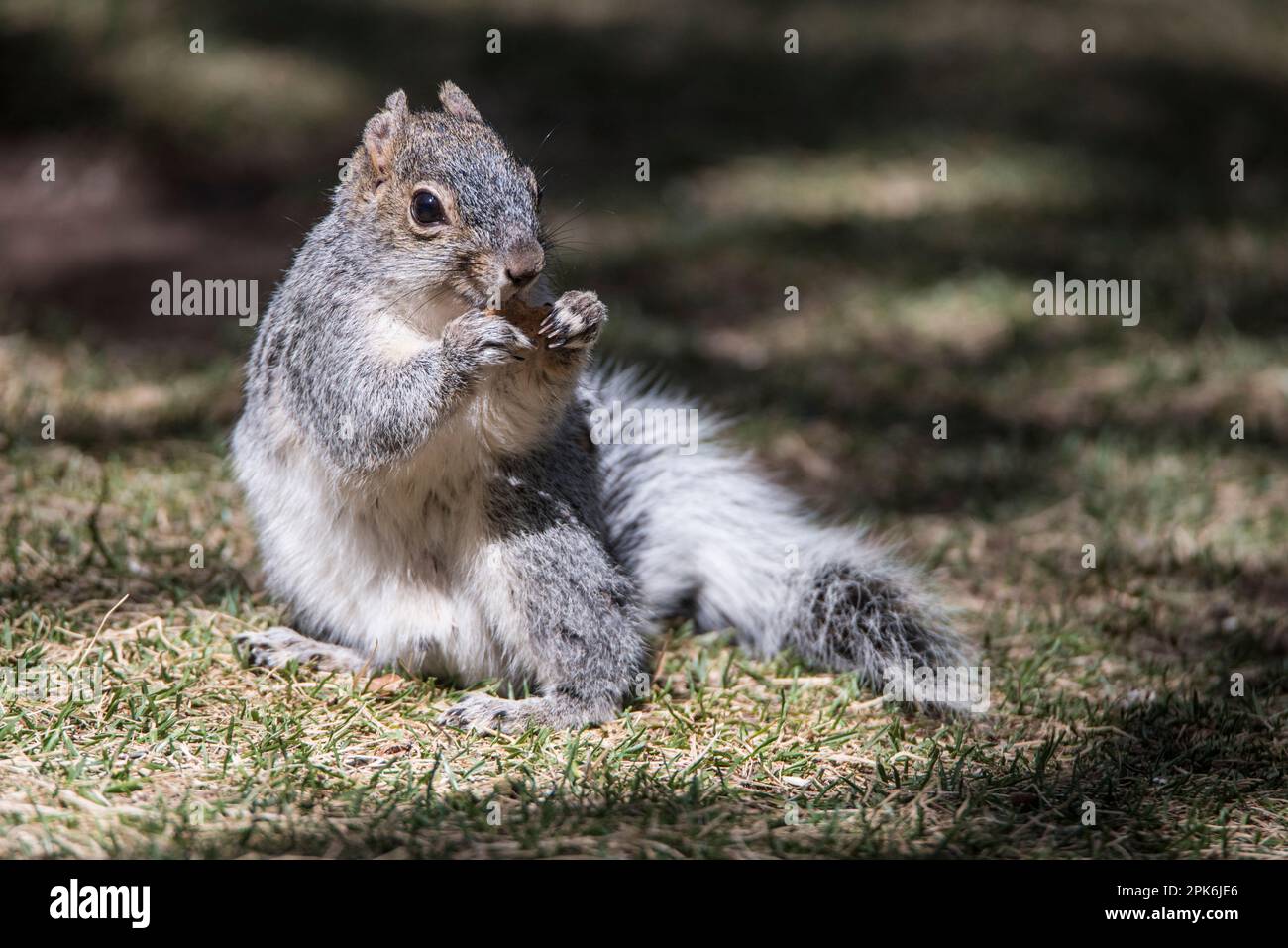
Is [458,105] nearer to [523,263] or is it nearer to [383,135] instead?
[383,135]

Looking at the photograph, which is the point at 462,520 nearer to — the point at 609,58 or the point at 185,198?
the point at 185,198

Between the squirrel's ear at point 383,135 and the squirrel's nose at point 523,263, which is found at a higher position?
the squirrel's ear at point 383,135

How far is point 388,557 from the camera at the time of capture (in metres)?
3.06

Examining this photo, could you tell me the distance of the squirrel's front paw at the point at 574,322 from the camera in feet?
9.20

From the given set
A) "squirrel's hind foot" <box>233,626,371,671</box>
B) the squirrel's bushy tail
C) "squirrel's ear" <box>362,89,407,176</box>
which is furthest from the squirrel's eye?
"squirrel's hind foot" <box>233,626,371,671</box>

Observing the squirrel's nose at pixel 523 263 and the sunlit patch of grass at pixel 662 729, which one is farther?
the squirrel's nose at pixel 523 263

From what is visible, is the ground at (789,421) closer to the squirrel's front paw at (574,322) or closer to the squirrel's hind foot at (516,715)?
the squirrel's hind foot at (516,715)

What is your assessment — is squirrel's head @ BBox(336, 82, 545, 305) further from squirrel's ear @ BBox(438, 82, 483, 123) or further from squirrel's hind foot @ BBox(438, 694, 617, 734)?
squirrel's hind foot @ BBox(438, 694, 617, 734)

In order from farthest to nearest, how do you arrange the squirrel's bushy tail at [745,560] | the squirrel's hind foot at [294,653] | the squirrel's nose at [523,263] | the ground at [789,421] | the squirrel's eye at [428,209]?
the squirrel's bushy tail at [745,560] < the squirrel's hind foot at [294,653] < the squirrel's eye at [428,209] < the squirrel's nose at [523,263] < the ground at [789,421]

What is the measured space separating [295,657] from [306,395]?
62 cm

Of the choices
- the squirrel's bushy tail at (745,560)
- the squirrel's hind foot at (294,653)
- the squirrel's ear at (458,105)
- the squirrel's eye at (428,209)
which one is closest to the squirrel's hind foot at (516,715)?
the squirrel's hind foot at (294,653)

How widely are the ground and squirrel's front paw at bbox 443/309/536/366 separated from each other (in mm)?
598

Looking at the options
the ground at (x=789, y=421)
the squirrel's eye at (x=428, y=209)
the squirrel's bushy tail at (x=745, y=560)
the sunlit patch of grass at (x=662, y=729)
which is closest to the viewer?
the sunlit patch of grass at (x=662, y=729)

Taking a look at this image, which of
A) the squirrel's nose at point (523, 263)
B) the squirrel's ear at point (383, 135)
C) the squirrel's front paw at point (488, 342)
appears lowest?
the squirrel's front paw at point (488, 342)
